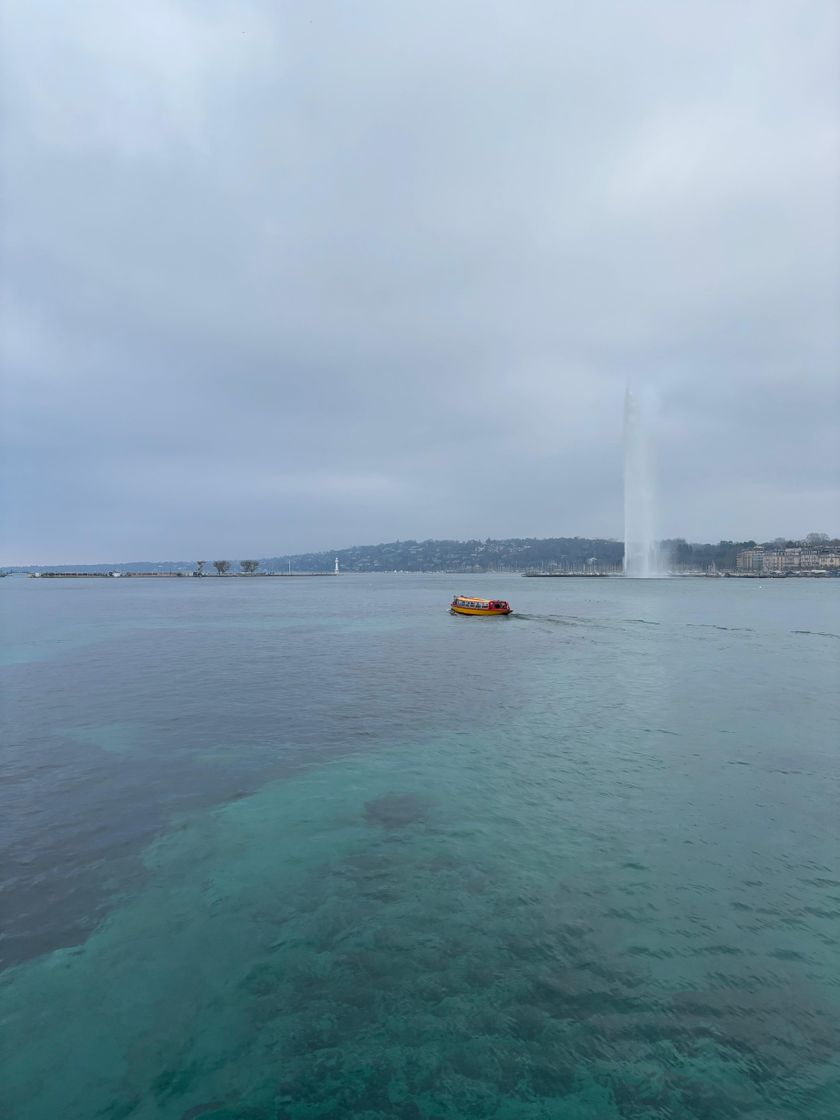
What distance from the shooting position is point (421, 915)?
31.3ft

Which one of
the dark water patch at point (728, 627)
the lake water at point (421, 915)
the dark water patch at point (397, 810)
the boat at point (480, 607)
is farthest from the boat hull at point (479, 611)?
the dark water patch at point (397, 810)

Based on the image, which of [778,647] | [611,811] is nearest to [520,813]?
[611,811]

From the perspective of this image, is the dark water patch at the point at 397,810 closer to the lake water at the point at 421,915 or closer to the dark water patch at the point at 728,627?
the lake water at the point at 421,915

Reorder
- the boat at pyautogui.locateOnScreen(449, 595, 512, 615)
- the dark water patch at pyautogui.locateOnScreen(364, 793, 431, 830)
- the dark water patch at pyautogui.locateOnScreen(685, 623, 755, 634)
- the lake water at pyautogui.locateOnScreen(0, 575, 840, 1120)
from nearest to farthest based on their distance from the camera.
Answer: the lake water at pyautogui.locateOnScreen(0, 575, 840, 1120), the dark water patch at pyautogui.locateOnScreen(364, 793, 431, 830), the dark water patch at pyautogui.locateOnScreen(685, 623, 755, 634), the boat at pyautogui.locateOnScreen(449, 595, 512, 615)

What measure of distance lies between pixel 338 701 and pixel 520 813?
13566 mm

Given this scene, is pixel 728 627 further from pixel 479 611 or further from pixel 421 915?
pixel 421 915

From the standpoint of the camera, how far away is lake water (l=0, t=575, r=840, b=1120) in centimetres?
655

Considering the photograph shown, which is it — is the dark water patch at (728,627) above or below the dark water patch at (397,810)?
below

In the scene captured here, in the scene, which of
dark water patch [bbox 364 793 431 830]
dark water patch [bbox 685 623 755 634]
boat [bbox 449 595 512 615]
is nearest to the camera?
dark water patch [bbox 364 793 431 830]

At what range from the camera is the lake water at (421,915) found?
6547mm

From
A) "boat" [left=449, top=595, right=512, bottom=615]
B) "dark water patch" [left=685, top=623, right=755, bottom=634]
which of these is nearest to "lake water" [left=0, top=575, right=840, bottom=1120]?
"dark water patch" [left=685, top=623, right=755, bottom=634]

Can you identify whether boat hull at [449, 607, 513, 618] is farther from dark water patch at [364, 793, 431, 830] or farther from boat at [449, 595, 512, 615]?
dark water patch at [364, 793, 431, 830]

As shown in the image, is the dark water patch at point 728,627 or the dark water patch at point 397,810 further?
the dark water patch at point 728,627

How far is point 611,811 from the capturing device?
→ 13727mm
